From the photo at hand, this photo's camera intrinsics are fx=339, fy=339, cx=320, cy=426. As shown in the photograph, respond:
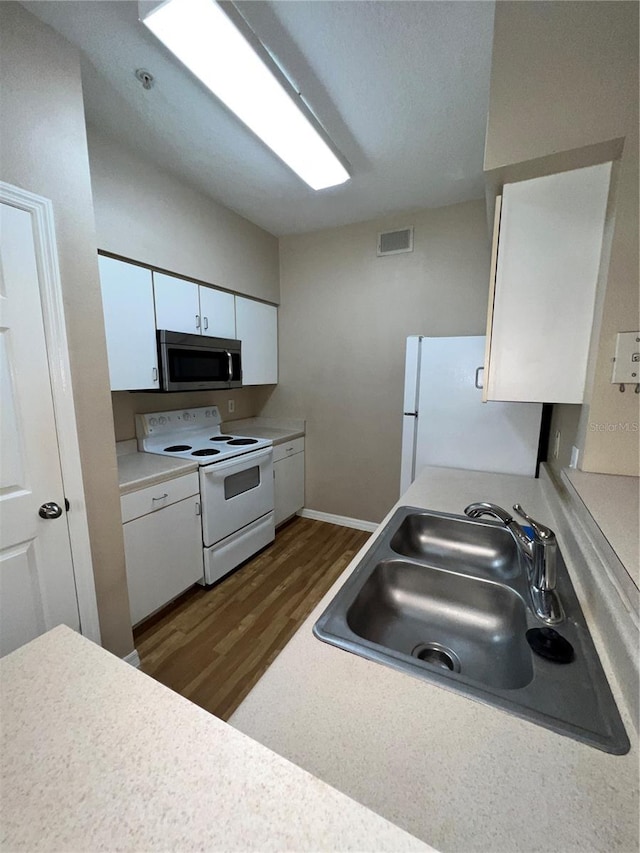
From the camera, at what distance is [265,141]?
162 centimetres

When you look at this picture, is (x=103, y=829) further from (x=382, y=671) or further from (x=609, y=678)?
(x=609, y=678)

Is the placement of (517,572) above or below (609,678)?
below

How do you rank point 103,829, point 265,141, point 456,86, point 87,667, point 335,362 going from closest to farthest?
1. point 103,829
2. point 87,667
3. point 456,86
4. point 265,141
5. point 335,362

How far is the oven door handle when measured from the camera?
7.00 feet

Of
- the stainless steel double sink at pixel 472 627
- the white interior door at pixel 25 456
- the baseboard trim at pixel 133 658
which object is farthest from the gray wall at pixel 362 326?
the white interior door at pixel 25 456

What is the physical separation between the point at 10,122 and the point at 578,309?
6.60ft

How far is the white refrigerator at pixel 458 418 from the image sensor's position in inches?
78.4

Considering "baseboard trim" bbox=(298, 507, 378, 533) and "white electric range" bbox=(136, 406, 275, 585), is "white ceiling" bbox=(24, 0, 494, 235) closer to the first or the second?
"white electric range" bbox=(136, 406, 275, 585)

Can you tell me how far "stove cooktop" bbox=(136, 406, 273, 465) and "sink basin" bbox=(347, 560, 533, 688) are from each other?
1464 millimetres

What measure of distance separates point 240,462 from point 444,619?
168cm

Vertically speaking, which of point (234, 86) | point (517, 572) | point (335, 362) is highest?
point (234, 86)

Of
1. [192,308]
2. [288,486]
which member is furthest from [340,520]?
[192,308]

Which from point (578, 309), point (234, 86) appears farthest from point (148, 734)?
point (234, 86)

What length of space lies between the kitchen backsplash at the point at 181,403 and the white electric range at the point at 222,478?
0.06m
